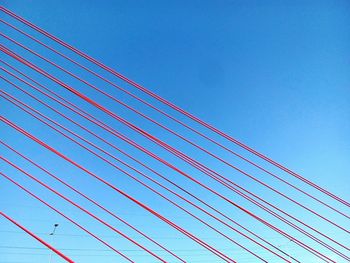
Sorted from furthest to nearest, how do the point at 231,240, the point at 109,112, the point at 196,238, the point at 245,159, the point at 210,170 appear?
the point at 245,159
the point at 210,170
the point at 231,240
the point at 109,112
the point at 196,238

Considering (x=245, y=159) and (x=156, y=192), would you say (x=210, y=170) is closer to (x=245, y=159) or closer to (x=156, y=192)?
(x=245, y=159)

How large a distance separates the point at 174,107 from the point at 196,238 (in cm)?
193

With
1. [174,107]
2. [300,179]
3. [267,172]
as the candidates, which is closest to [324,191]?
[300,179]

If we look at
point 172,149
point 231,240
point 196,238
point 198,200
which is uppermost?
point 172,149

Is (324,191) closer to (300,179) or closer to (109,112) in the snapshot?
(300,179)

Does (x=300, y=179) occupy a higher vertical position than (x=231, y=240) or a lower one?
higher

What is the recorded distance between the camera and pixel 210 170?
4430 mm

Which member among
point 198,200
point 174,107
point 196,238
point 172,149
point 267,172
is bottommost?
point 196,238

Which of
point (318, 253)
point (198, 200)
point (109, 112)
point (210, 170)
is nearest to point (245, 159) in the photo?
point (210, 170)

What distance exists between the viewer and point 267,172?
15.3 ft

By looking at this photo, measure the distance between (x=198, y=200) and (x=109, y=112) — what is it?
4.98 feet

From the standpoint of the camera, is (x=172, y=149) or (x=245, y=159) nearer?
(x=172, y=149)

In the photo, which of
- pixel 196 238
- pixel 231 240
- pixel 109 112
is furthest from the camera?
pixel 231 240

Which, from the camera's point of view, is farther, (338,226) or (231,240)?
(338,226)
